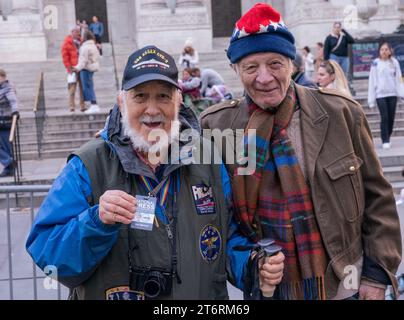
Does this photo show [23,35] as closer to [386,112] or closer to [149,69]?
[386,112]

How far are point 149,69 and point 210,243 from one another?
78 cm

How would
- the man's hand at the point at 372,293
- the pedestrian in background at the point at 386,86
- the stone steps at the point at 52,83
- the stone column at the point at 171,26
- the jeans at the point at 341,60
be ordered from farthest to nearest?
the stone column at the point at 171,26 → the stone steps at the point at 52,83 → the jeans at the point at 341,60 → the pedestrian in background at the point at 386,86 → the man's hand at the point at 372,293

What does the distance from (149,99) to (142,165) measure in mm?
289

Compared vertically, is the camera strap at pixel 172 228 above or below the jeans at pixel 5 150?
above

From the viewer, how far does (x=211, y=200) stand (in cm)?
257

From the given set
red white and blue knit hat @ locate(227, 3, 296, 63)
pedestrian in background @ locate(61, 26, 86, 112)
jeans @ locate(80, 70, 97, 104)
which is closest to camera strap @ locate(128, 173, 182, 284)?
red white and blue knit hat @ locate(227, 3, 296, 63)

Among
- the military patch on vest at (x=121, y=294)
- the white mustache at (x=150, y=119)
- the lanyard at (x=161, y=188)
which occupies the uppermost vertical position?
the white mustache at (x=150, y=119)

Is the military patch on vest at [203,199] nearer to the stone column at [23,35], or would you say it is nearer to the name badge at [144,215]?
the name badge at [144,215]

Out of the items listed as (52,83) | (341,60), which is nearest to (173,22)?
(52,83)

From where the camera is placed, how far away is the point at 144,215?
2324 mm

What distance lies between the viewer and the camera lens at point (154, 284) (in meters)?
2.41

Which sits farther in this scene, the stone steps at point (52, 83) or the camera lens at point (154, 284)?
the stone steps at point (52, 83)

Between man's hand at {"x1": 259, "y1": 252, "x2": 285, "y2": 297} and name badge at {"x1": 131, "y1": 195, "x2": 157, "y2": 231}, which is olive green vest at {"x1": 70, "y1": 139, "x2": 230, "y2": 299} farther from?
man's hand at {"x1": 259, "y1": 252, "x2": 285, "y2": 297}

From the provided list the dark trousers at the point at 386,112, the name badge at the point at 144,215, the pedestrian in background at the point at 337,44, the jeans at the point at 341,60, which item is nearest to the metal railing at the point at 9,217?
the name badge at the point at 144,215
